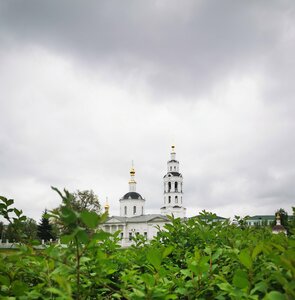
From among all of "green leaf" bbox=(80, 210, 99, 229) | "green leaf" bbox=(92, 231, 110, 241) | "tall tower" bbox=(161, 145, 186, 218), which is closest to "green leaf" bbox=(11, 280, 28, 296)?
"green leaf" bbox=(92, 231, 110, 241)

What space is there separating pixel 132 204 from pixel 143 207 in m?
2.74

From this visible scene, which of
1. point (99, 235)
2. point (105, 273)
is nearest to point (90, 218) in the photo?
point (99, 235)

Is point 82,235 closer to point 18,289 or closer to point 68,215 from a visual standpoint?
point 68,215

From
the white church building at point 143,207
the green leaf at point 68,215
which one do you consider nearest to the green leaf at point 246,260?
the green leaf at point 68,215

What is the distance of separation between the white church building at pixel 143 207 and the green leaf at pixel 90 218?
71.0 m

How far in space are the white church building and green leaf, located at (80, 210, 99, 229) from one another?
71.0m

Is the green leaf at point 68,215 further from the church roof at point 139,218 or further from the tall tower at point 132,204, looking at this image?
the tall tower at point 132,204

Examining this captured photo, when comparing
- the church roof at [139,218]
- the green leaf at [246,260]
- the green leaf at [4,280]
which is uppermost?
the church roof at [139,218]

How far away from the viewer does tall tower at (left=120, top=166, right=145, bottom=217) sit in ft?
260

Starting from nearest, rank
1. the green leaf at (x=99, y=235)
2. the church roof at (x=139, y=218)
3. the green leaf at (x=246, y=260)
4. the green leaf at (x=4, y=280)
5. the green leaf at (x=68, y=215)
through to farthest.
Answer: the green leaf at (x=68, y=215)
the green leaf at (x=99, y=235)
the green leaf at (x=246, y=260)
the green leaf at (x=4, y=280)
the church roof at (x=139, y=218)

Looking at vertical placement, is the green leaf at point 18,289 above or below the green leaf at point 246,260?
below

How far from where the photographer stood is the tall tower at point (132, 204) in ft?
260

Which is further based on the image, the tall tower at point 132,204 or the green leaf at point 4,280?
the tall tower at point 132,204

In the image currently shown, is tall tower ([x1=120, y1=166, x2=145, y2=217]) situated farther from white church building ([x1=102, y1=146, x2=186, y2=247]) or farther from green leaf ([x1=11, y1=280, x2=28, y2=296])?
green leaf ([x1=11, y1=280, x2=28, y2=296])
